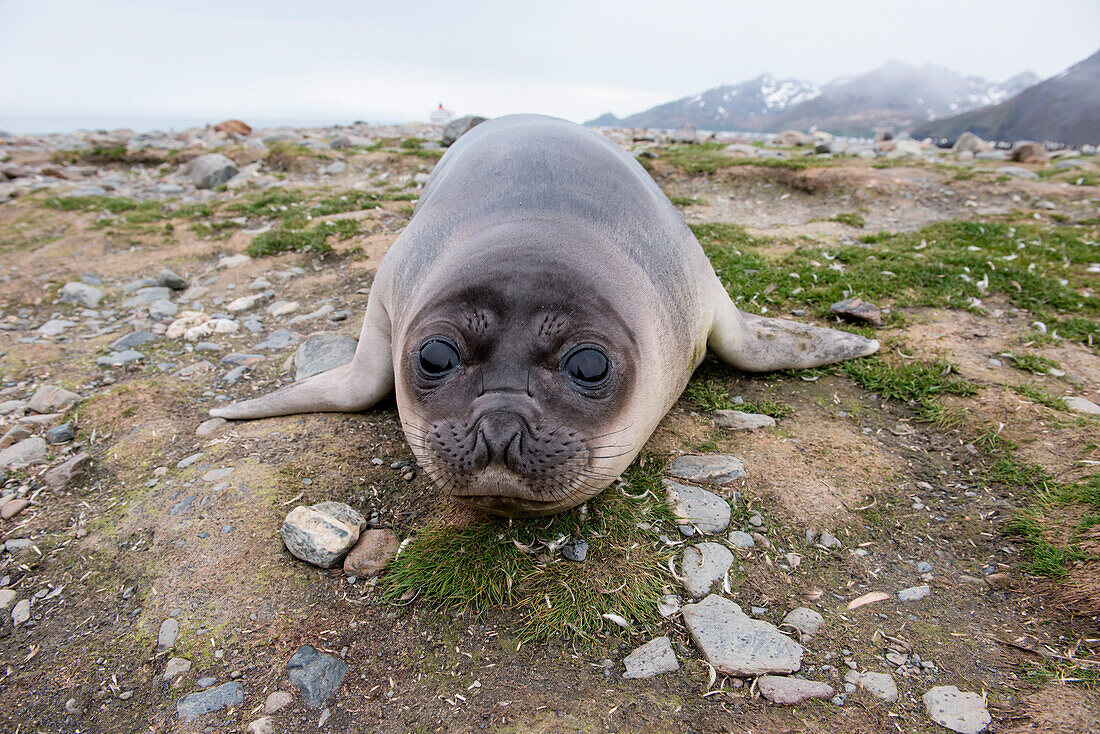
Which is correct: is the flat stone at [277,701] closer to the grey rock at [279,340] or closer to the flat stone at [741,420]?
the flat stone at [741,420]

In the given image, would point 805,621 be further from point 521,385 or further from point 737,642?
point 521,385

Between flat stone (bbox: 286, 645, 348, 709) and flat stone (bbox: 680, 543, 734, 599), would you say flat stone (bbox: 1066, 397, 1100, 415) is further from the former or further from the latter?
flat stone (bbox: 286, 645, 348, 709)

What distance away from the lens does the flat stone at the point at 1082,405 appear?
10.7 feet

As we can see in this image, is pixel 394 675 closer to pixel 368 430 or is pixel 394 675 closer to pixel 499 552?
pixel 499 552

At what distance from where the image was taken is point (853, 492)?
2.91 m

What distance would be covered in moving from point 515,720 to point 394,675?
0.48m

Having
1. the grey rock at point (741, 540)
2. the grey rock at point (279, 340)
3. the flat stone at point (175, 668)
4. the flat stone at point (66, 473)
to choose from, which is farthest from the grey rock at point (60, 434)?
the grey rock at point (741, 540)

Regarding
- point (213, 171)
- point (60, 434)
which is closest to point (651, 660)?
point (60, 434)

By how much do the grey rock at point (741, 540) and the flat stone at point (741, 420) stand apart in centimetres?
82

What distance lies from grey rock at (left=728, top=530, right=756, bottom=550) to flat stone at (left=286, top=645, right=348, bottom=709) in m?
1.62

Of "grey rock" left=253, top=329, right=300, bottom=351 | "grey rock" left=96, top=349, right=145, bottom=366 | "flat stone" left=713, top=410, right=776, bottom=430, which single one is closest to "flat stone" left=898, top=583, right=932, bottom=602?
"flat stone" left=713, top=410, right=776, bottom=430

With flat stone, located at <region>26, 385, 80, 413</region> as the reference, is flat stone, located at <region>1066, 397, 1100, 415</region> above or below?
above

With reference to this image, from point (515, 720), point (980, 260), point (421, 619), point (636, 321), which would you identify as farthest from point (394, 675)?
point (980, 260)

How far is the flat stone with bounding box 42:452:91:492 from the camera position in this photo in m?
3.11
